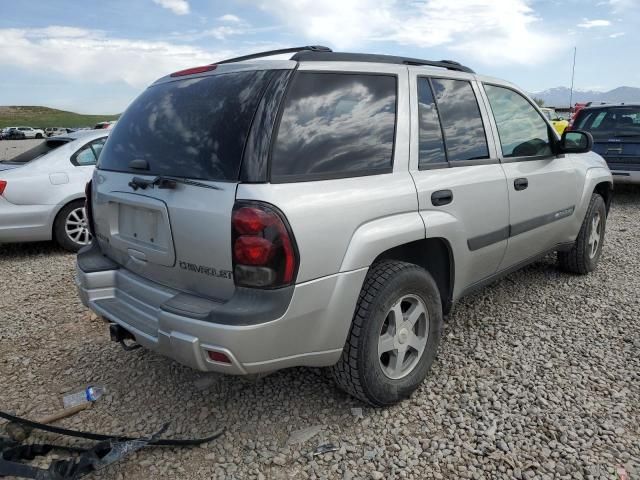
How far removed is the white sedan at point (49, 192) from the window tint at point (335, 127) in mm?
4393

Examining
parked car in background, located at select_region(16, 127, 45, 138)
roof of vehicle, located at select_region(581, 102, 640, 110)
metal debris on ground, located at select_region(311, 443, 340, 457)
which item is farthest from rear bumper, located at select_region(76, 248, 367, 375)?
Answer: parked car in background, located at select_region(16, 127, 45, 138)

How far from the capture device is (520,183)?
349 centimetres

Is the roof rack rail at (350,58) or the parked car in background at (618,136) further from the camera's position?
the parked car in background at (618,136)

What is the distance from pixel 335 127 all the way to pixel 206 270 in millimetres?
891

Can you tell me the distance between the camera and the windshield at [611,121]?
27.3 ft

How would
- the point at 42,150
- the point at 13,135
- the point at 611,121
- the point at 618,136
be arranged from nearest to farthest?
1. the point at 42,150
2. the point at 618,136
3. the point at 611,121
4. the point at 13,135

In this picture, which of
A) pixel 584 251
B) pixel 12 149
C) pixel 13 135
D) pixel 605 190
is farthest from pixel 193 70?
pixel 13 135

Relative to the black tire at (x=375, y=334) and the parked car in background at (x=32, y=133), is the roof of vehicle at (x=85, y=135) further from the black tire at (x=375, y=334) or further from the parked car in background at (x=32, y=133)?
the parked car in background at (x=32, y=133)

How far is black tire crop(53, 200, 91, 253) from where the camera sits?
5824mm

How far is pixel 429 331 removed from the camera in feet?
9.40

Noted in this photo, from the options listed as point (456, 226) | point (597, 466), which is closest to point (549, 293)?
point (456, 226)

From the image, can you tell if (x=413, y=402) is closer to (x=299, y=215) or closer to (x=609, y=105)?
(x=299, y=215)

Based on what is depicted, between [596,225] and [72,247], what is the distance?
18.3ft

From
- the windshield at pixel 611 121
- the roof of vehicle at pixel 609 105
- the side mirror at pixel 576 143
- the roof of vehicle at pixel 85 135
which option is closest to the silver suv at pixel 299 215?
the side mirror at pixel 576 143
